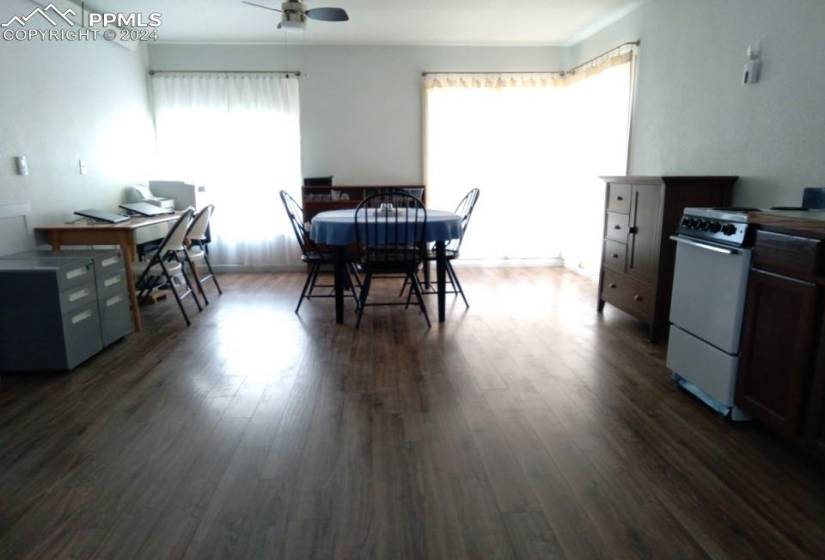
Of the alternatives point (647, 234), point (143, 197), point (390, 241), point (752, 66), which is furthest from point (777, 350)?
point (143, 197)

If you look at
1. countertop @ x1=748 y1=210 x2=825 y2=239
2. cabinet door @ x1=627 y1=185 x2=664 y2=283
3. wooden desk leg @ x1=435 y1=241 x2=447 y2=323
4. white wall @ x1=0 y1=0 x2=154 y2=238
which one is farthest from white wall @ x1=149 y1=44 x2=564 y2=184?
countertop @ x1=748 y1=210 x2=825 y2=239

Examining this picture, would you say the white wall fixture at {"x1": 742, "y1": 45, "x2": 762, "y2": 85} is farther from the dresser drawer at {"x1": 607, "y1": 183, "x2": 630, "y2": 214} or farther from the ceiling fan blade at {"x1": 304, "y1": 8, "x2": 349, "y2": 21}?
the ceiling fan blade at {"x1": 304, "y1": 8, "x2": 349, "y2": 21}

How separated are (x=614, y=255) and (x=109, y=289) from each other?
3478mm

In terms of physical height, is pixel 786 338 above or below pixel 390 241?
below

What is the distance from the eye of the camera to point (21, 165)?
319cm

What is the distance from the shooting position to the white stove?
81.9 inches

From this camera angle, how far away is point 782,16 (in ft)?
8.45

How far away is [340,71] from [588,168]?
9.24 ft

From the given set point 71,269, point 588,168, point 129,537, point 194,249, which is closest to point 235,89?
point 194,249

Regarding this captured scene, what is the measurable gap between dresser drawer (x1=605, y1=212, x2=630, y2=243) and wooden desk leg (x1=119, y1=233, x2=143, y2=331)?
346 cm

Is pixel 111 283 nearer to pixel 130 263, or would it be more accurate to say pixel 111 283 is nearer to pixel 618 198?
pixel 130 263

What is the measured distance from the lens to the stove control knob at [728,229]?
2.10 m

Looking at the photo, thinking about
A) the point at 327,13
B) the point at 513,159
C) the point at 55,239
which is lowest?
the point at 55,239

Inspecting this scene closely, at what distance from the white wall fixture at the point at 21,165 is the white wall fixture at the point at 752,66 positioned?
447 cm
